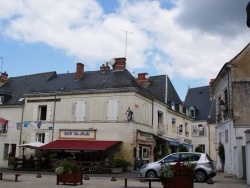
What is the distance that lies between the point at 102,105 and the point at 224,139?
33.7 ft

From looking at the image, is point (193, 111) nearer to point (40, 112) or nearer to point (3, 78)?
point (40, 112)

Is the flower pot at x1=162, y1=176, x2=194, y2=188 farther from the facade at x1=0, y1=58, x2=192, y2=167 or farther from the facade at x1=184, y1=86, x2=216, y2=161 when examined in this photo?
the facade at x1=184, y1=86, x2=216, y2=161

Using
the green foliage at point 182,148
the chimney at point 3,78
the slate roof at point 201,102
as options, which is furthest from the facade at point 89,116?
the slate roof at point 201,102

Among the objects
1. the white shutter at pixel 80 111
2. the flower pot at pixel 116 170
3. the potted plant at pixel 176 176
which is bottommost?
the flower pot at pixel 116 170

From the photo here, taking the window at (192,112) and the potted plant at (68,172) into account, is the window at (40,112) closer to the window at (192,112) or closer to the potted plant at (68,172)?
the potted plant at (68,172)

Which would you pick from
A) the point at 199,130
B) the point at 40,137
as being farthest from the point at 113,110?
the point at 199,130

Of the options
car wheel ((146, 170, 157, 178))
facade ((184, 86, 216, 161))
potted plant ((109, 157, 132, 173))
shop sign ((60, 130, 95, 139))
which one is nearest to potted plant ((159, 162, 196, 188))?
car wheel ((146, 170, 157, 178))

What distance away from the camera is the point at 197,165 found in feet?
55.0

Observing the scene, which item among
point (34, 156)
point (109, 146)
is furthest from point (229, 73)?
point (34, 156)

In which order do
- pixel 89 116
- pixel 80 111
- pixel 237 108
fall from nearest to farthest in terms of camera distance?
1. pixel 237 108
2. pixel 89 116
3. pixel 80 111

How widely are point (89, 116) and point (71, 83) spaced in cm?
448

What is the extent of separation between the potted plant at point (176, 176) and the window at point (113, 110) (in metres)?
16.5

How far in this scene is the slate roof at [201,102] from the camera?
4625 centimetres

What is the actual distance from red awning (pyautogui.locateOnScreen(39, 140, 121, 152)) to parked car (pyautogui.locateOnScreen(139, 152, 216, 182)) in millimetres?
8016
